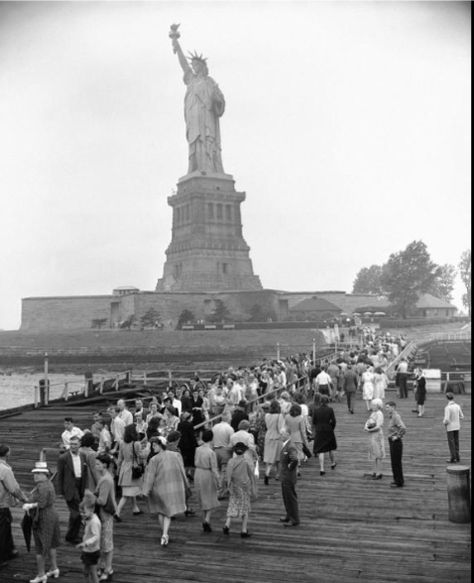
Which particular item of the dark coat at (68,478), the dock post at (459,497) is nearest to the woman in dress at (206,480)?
the dark coat at (68,478)

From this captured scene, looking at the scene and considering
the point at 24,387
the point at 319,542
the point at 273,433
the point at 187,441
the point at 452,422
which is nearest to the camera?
the point at 319,542

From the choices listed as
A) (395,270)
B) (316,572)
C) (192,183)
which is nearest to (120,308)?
(192,183)

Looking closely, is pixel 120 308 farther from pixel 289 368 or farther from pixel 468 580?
pixel 468 580

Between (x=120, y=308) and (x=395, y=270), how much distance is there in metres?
36.8

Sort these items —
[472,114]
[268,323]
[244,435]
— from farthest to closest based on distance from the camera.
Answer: [268,323]
[244,435]
[472,114]

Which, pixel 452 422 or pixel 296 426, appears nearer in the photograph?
pixel 296 426

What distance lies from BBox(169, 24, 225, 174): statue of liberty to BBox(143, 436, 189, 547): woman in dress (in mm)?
78400

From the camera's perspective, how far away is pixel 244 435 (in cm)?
995

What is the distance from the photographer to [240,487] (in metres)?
9.16

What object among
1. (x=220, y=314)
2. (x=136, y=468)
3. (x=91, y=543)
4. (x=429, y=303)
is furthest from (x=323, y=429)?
(x=429, y=303)

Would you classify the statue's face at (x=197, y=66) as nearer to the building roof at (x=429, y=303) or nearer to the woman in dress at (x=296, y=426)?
the building roof at (x=429, y=303)

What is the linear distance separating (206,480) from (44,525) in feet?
8.01

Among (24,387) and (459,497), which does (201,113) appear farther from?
(459,497)

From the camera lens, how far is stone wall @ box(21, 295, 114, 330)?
84.8 metres
